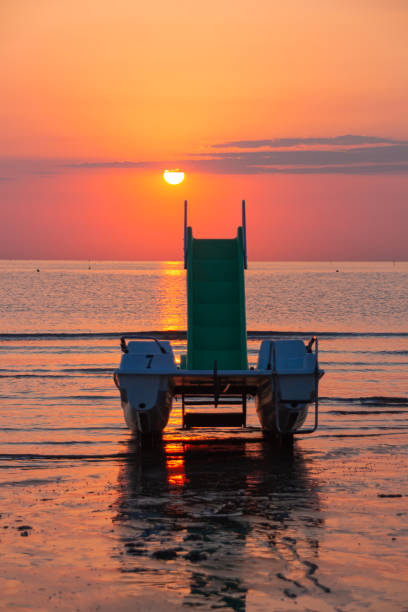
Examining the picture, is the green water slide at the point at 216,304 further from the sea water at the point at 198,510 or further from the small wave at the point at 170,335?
the small wave at the point at 170,335

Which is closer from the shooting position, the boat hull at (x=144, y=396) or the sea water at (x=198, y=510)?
the sea water at (x=198, y=510)

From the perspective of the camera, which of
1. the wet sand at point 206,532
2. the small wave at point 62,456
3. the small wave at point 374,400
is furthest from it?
the small wave at point 374,400

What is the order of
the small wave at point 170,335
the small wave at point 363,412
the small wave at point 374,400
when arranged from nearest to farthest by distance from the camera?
the small wave at point 363,412, the small wave at point 374,400, the small wave at point 170,335

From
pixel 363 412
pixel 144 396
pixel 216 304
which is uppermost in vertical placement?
pixel 216 304

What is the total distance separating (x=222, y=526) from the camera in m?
9.21

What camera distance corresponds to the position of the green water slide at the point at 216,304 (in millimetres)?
16062

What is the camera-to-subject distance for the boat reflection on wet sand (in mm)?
7402

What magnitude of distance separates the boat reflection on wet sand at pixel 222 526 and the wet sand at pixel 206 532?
2 centimetres

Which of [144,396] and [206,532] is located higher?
[144,396]

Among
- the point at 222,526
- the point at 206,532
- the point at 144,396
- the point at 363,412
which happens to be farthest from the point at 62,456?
the point at 363,412

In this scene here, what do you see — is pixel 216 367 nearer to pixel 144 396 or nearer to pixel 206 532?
Answer: pixel 144 396

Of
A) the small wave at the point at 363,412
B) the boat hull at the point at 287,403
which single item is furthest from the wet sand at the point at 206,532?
the small wave at the point at 363,412

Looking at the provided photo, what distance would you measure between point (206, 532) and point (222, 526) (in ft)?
0.96

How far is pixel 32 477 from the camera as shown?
11.7m
